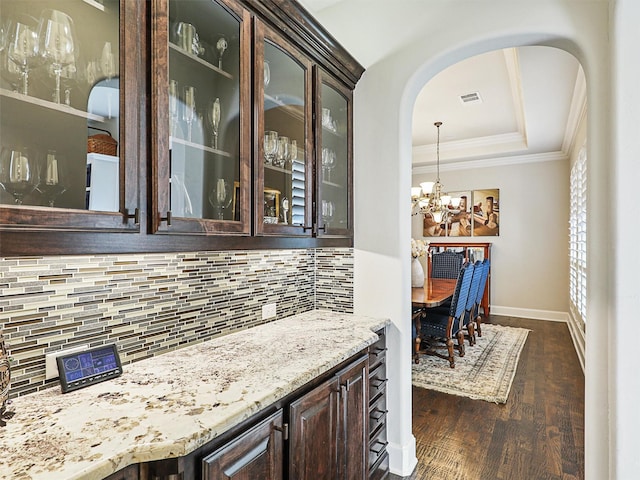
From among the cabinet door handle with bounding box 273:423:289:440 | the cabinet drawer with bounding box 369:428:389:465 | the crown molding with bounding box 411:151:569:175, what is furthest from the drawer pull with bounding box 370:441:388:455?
the crown molding with bounding box 411:151:569:175

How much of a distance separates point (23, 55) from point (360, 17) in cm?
202

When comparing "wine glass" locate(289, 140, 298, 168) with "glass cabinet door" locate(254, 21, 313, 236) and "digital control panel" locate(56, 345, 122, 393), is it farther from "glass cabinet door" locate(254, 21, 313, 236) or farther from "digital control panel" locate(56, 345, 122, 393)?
"digital control panel" locate(56, 345, 122, 393)

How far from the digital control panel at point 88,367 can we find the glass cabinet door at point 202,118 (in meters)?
A: 0.54

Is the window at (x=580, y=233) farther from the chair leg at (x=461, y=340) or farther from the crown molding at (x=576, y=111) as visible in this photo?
the chair leg at (x=461, y=340)

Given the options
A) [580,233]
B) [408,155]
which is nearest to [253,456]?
[408,155]

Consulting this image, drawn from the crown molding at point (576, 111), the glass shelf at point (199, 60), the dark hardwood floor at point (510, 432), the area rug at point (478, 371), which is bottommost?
the dark hardwood floor at point (510, 432)

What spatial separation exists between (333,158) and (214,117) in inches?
36.1

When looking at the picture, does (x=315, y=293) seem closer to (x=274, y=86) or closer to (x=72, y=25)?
(x=274, y=86)

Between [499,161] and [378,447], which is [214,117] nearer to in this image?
[378,447]

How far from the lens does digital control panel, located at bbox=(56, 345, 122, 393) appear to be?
1174 mm

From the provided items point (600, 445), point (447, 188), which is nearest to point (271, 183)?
point (600, 445)

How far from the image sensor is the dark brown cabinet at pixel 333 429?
135cm

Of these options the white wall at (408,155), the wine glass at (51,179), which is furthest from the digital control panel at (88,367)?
the white wall at (408,155)

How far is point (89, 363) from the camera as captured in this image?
4.09 ft
